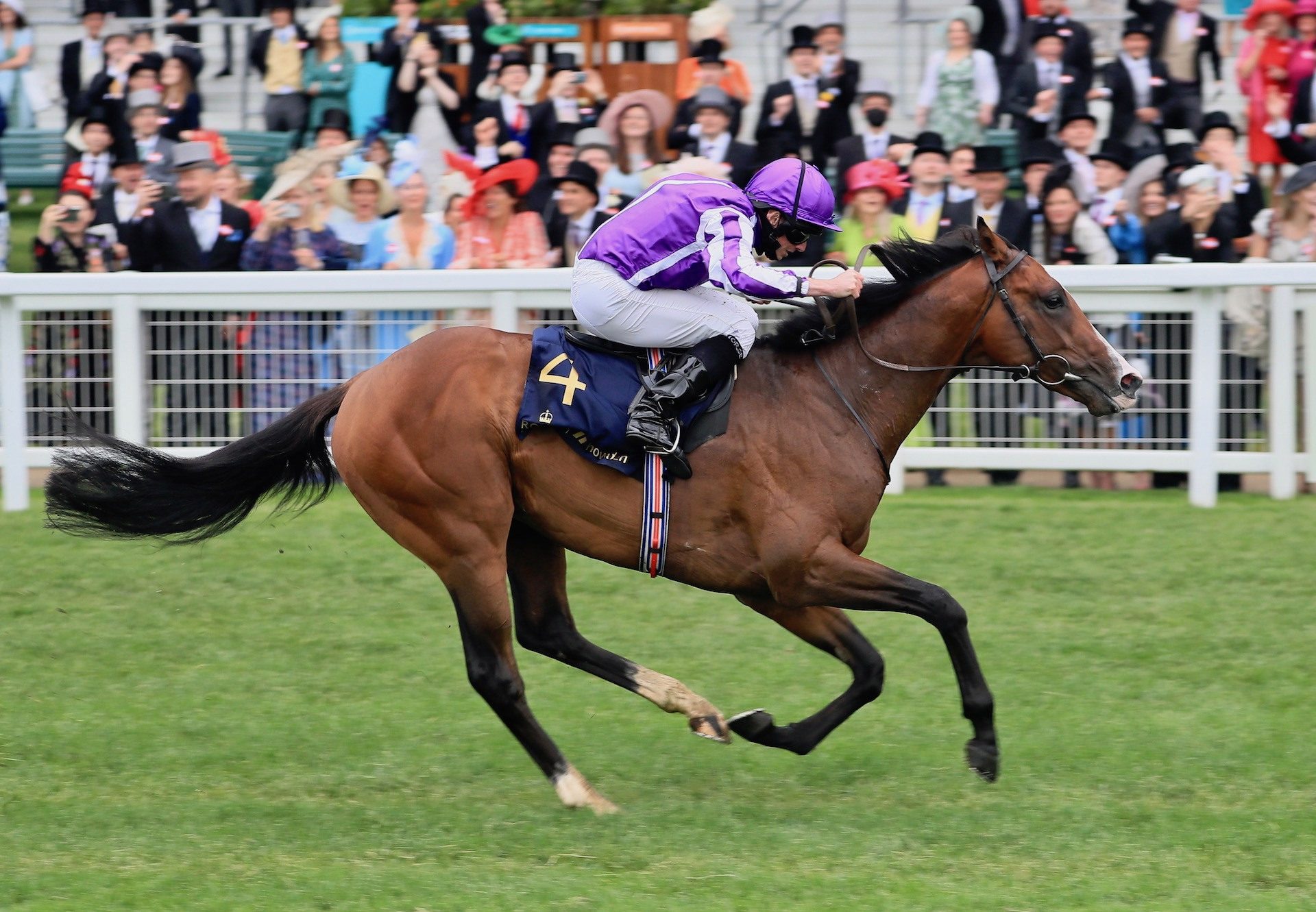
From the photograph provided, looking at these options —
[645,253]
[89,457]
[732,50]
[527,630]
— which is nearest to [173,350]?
[89,457]

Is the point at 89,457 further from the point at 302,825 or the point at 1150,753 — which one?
the point at 1150,753

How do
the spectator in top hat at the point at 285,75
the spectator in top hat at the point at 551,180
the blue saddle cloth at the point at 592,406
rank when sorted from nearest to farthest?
the blue saddle cloth at the point at 592,406 → the spectator in top hat at the point at 551,180 → the spectator in top hat at the point at 285,75

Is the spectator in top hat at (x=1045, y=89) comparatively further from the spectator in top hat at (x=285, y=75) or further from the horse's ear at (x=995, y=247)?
the horse's ear at (x=995, y=247)

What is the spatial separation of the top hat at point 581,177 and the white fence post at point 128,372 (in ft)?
7.24

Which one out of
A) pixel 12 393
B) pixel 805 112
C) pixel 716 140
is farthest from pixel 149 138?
pixel 805 112

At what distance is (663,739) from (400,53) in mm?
7214

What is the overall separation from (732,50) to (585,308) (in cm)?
983

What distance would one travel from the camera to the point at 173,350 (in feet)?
26.2

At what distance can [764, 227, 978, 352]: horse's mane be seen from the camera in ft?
16.4

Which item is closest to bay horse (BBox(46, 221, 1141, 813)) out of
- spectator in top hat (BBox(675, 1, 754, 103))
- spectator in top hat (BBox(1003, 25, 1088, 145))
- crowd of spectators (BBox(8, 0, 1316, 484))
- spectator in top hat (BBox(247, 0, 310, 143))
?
crowd of spectators (BBox(8, 0, 1316, 484))

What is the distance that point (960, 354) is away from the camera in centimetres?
498

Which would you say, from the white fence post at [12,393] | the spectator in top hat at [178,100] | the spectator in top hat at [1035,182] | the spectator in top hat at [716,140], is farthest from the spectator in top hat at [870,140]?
the white fence post at [12,393]

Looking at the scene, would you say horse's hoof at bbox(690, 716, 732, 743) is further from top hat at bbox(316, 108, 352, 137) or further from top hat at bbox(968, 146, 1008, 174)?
top hat at bbox(316, 108, 352, 137)

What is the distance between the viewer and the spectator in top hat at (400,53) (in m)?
11.3
